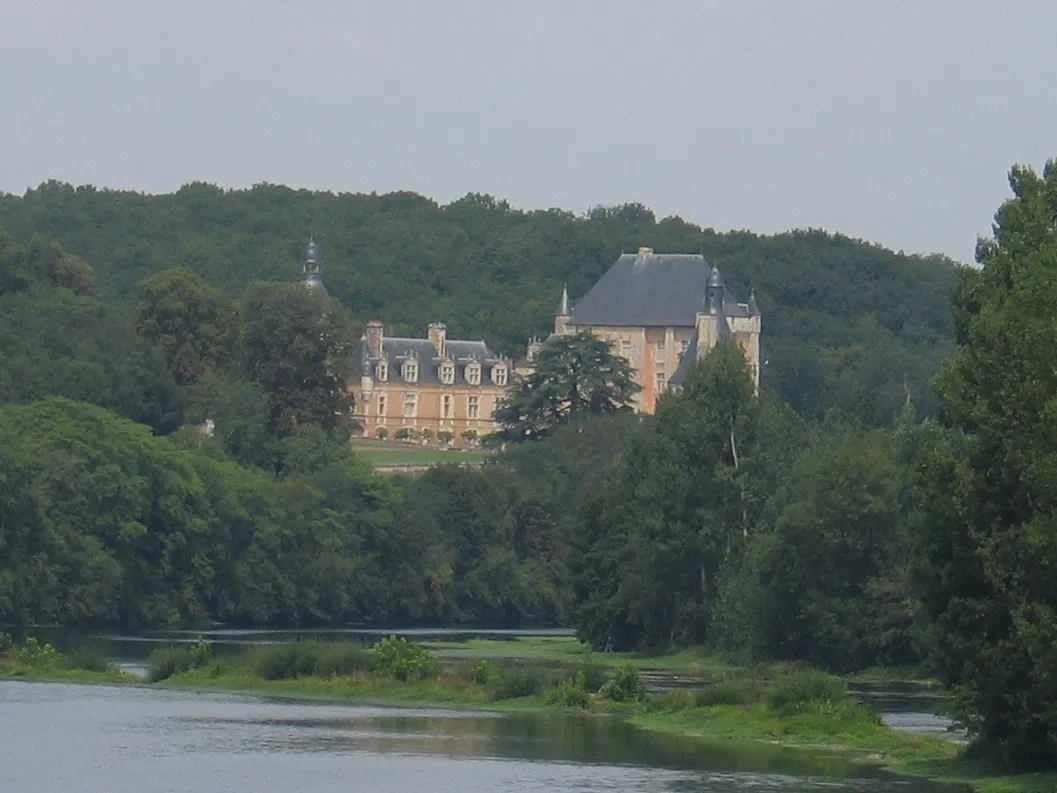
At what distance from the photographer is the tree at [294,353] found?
411 feet

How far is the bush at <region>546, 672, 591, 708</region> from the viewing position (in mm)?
52656

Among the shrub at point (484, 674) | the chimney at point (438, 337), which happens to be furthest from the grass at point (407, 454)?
the shrub at point (484, 674)

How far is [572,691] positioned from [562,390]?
88938 mm

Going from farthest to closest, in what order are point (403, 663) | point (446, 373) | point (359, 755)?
point (446, 373) → point (403, 663) → point (359, 755)

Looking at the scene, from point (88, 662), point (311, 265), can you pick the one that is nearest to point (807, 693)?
point (88, 662)

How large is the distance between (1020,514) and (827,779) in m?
4.79

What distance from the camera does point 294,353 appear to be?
411 feet

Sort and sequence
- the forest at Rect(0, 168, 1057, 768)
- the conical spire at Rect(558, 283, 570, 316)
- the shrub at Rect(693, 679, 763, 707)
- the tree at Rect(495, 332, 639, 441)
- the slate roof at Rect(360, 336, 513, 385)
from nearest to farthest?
the forest at Rect(0, 168, 1057, 768) < the shrub at Rect(693, 679, 763, 707) < the tree at Rect(495, 332, 639, 441) < the slate roof at Rect(360, 336, 513, 385) < the conical spire at Rect(558, 283, 570, 316)

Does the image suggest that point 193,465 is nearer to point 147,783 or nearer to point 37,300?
point 37,300

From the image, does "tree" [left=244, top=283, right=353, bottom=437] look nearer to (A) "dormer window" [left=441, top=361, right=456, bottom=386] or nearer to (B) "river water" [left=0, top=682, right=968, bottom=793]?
(A) "dormer window" [left=441, top=361, right=456, bottom=386]

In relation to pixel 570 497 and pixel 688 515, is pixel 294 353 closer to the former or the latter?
pixel 570 497

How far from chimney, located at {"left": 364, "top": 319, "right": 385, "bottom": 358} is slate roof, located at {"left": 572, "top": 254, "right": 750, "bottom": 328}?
14.1 metres

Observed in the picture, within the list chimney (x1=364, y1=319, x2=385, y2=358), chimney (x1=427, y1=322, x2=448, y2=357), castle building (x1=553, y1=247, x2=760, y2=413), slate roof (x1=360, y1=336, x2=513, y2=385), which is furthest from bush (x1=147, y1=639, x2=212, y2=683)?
castle building (x1=553, y1=247, x2=760, y2=413)

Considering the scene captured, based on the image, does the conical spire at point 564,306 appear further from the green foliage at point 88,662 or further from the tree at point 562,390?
the green foliage at point 88,662
